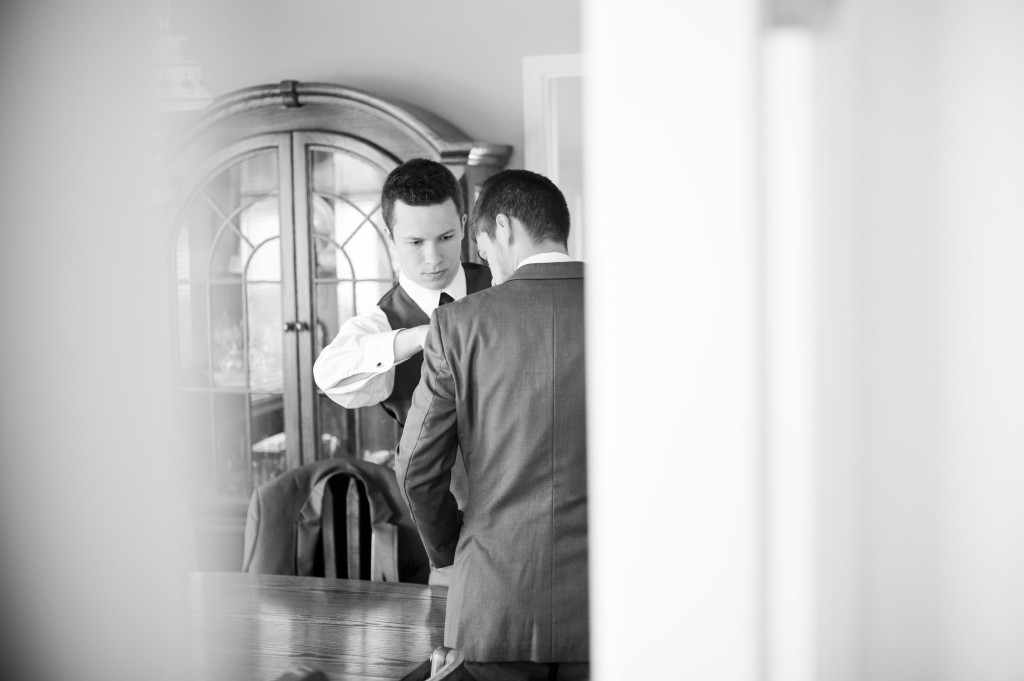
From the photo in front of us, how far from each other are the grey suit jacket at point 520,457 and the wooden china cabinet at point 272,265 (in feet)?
4.98

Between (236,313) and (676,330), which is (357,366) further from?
(236,313)

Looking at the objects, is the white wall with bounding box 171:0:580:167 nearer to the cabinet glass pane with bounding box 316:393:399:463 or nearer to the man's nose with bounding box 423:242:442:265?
the cabinet glass pane with bounding box 316:393:399:463

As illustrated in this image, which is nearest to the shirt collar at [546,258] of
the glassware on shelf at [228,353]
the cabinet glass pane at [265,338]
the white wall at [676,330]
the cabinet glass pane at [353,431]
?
the white wall at [676,330]

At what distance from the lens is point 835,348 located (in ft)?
1.46

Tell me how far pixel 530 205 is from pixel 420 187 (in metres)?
0.56

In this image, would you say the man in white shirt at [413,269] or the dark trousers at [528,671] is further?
→ the man in white shirt at [413,269]

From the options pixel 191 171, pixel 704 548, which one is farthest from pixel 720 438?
pixel 191 171

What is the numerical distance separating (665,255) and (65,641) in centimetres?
44

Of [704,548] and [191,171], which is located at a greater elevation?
[191,171]

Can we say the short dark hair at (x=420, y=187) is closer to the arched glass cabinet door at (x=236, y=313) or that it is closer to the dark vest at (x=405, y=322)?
the dark vest at (x=405, y=322)

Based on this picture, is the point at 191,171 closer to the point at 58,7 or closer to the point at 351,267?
the point at 351,267

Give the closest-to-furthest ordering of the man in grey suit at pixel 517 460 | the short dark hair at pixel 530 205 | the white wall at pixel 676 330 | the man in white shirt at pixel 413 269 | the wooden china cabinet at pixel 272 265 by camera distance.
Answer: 1. the white wall at pixel 676 330
2. the man in grey suit at pixel 517 460
3. the short dark hair at pixel 530 205
4. the man in white shirt at pixel 413 269
5. the wooden china cabinet at pixel 272 265

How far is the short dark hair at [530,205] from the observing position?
149 centimetres

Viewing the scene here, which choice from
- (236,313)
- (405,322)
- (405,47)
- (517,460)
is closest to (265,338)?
(236,313)
